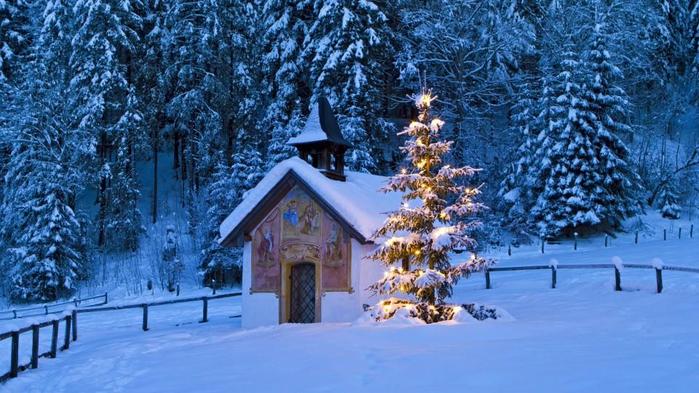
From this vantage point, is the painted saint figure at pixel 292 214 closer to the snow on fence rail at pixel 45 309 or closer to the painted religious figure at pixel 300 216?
the painted religious figure at pixel 300 216

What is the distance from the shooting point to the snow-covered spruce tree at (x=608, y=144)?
35281 millimetres

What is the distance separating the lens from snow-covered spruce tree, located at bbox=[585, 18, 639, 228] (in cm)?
3528

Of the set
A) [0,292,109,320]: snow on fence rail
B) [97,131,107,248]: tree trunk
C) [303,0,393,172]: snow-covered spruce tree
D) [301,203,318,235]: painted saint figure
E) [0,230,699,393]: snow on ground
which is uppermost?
[303,0,393,172]: snow-covered spruce tree

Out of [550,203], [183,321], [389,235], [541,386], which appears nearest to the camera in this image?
Result: [541,386]

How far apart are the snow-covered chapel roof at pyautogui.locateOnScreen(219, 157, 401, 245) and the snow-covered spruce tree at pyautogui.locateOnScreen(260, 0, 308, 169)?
14.6 metres

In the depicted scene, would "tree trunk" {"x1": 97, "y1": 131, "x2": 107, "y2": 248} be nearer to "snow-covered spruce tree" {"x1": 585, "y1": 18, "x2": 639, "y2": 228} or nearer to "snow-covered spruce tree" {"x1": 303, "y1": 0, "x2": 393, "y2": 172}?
"snow-covered spruce tree" {"x1": 303, "y1": 0, "x2": 393, "y2": 172}

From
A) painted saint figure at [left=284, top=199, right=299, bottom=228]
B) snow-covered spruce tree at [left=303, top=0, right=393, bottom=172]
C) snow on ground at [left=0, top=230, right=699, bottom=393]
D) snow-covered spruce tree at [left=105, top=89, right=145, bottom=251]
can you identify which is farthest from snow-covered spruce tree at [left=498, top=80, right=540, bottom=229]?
snow-covered spruce tree at [left=105, top=89, right=145, bottom=251]

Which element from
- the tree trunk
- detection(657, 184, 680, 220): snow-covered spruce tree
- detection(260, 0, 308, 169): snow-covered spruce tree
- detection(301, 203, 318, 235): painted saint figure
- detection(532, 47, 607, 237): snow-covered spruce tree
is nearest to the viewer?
detection(301, 203, 318, 235): painted saint figure

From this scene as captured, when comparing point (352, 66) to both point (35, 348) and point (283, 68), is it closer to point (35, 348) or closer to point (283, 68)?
point (283, 68)

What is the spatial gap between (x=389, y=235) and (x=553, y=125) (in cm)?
2044

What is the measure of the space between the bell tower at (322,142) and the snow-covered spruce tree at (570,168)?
1750 centimetres

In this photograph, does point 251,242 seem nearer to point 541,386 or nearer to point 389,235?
point 389,235

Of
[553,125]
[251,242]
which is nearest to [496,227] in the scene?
[553,125]

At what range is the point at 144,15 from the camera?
149ft
